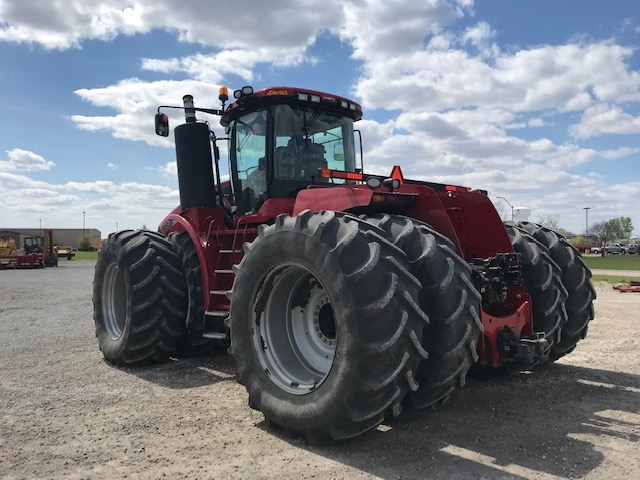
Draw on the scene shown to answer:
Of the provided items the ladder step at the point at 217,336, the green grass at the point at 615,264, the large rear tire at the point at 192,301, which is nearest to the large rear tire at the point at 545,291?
the ladder step at the point at 217,336

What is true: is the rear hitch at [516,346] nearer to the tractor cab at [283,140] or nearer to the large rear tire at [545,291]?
the large rear tire at [545,291]

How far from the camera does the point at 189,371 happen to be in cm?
632

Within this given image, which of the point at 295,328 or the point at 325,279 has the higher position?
the point at 325,279

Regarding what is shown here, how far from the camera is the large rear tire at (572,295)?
18.8 ft

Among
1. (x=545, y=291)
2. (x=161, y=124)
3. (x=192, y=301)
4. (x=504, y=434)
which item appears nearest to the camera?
(x=504, y=434)

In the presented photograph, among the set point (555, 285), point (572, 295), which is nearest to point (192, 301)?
point (555, 285)

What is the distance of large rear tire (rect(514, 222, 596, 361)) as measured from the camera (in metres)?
5.72

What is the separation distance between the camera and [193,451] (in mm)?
3857

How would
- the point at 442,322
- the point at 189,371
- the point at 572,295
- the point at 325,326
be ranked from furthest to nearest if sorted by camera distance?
the point at 189,371 → the point at 572,295 → the point at 325,326 → the point at 442,322

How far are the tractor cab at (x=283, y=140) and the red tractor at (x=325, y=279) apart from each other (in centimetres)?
2

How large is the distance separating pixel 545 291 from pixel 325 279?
2.57 meters

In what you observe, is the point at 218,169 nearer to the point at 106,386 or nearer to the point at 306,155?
the point at 306,155

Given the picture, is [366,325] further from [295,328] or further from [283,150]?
[283,150]

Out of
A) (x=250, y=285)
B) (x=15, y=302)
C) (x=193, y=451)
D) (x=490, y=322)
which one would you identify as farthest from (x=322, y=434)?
(x=15, y=302)
